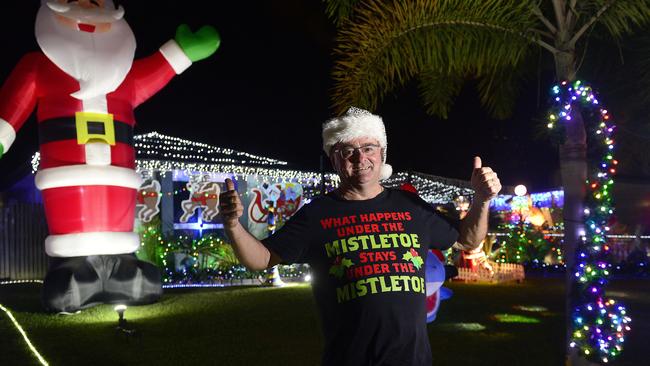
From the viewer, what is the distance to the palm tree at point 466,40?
213 inches

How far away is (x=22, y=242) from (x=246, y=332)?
9.92 meters

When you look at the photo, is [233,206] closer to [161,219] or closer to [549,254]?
[161,219]

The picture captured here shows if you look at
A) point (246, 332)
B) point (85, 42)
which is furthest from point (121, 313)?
point (85, 42)

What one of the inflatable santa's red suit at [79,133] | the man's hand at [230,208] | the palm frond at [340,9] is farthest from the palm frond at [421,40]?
the man's hand at [230,208]

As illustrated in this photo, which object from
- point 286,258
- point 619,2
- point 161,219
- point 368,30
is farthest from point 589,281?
point 161,219

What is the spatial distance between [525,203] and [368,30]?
709 inches

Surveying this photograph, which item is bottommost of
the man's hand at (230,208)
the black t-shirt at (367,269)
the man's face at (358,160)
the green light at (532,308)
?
the green light at (532,308)

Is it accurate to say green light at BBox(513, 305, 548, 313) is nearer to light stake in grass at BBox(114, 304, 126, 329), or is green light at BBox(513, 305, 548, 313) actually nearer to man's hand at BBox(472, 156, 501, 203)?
light stake in grass at BBox(114, 304, 126, 329)

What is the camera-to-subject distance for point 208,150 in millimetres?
16547

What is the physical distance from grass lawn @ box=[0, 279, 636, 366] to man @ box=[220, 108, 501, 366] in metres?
3.56

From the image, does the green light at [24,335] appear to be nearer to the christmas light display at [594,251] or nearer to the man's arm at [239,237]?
the man's arm at [239,237]

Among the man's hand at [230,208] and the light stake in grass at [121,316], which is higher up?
the man's hand at [230,208]

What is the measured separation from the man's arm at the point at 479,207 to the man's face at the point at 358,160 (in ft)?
1.46

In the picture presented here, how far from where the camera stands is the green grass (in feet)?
20.6
